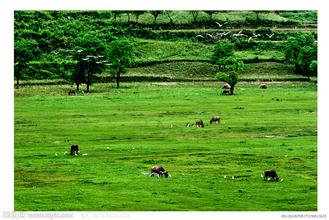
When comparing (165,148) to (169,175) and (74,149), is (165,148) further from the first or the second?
(169,175)

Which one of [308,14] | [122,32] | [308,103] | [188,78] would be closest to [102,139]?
[308,103]

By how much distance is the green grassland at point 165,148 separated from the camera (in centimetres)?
3403

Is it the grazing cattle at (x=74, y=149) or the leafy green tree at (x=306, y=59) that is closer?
the grazing cattle at (x=74, y=149)

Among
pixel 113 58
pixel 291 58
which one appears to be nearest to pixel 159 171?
pixel 113 58

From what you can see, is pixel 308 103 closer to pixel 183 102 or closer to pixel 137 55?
pixel 183 102

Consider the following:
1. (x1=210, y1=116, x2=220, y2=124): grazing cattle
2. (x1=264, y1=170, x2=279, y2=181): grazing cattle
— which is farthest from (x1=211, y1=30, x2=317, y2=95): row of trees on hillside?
(x1=264, y1=170, x2=279, y2=181): grazing cattle

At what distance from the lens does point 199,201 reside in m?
33.5

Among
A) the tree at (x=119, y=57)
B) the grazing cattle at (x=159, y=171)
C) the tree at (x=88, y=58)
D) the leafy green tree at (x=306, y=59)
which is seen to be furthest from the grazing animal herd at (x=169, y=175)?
the leafy green tree at (x=306, y=59)

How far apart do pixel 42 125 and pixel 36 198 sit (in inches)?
620

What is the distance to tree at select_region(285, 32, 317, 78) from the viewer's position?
218ft

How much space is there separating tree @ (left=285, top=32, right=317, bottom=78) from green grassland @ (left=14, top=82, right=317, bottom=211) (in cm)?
240

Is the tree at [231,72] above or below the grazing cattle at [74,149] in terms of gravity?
above

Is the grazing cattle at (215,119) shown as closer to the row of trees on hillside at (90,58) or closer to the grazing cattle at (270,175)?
the grazing cattle at (270,175)

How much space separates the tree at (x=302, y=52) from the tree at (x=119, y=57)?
15.1m
